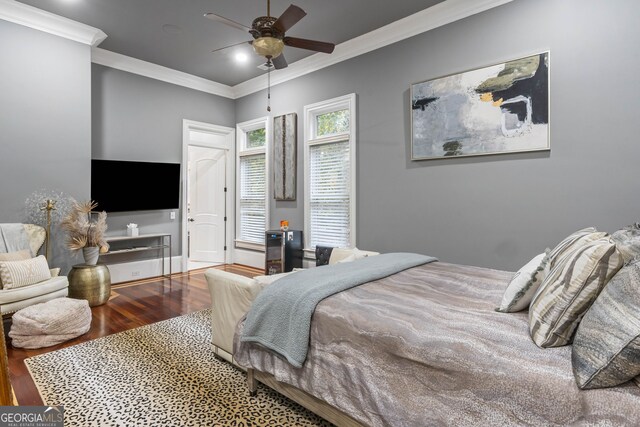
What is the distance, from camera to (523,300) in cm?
170

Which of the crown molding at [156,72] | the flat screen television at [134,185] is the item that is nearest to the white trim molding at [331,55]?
the crown molding at [156,72]

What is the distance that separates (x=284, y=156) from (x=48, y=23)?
11.0 ft

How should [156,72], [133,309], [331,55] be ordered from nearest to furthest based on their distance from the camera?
[133,309], [331,55], [156,72]

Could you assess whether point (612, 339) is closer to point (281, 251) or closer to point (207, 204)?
point (281, 251)

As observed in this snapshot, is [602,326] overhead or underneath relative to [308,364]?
overhead

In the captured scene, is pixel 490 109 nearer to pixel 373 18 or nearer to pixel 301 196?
pixel 373 18

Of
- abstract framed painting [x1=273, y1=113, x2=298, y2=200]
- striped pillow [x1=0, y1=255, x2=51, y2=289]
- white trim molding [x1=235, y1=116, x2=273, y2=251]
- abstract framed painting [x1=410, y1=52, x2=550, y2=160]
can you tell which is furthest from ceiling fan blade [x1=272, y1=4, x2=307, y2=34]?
striped pillow [x1=0, y1=255, x2=51, y2=289]

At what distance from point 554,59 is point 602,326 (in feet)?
9.74

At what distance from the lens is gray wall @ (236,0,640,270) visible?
112 inches

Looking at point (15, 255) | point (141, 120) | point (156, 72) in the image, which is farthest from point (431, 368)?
point (156, 72)

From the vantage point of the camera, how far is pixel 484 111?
348 centimetres

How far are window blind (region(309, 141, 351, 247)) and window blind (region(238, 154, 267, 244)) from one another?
1223mm

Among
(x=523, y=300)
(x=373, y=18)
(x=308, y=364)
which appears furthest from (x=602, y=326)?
(x=373, y=18)

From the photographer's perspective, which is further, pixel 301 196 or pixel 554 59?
pixel 301 196
